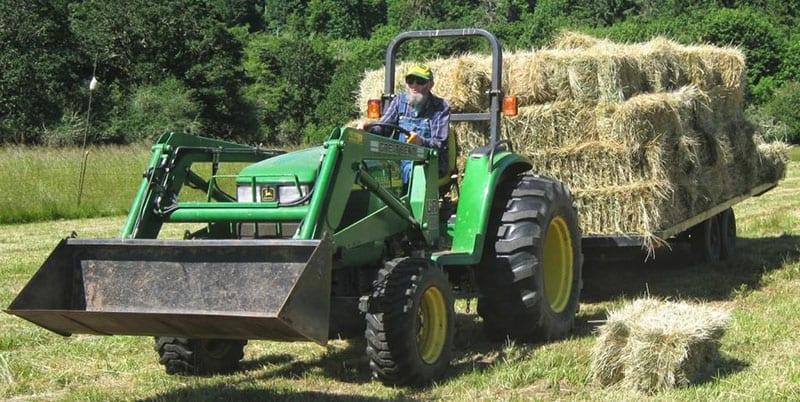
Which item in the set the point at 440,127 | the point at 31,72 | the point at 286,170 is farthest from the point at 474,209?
the point at 31,72

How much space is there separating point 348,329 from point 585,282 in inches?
166

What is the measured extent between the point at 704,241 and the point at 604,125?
2376 millimetres

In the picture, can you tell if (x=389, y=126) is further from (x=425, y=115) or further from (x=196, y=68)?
(x=196, y=68)

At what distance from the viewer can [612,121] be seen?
8.52 meters

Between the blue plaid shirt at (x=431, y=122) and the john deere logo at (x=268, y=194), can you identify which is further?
the blue plaid shirt at (x=431, y=122)

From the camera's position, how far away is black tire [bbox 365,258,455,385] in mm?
5480

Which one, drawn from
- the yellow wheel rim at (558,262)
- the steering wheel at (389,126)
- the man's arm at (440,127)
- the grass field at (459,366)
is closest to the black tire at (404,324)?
the grass field at (459,366)

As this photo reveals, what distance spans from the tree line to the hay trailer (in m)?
18.5

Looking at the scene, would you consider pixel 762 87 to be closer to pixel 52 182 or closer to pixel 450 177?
pixel 52 182

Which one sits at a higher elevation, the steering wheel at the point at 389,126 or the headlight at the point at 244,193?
the steering wheel at the point at 389,126

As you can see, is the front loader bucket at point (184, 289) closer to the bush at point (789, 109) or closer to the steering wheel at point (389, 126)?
the steering wheel at point (389, 126)

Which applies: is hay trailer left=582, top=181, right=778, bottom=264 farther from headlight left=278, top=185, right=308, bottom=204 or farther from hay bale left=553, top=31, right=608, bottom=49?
headlight left=278, top=185, right=308, bottom=204

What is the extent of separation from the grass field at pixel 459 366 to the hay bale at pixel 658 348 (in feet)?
0.33

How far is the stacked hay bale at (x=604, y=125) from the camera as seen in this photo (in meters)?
8.53
